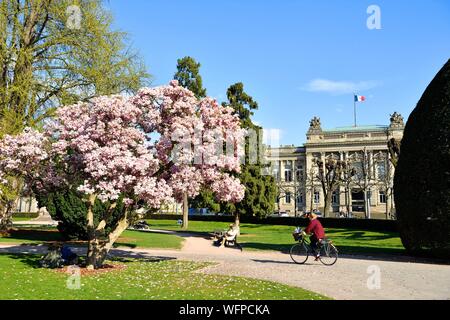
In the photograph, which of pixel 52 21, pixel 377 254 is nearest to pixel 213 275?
pixel 377 254

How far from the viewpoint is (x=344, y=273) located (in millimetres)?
13719

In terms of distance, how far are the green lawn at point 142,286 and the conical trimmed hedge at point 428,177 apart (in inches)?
309

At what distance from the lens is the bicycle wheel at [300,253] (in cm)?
1633

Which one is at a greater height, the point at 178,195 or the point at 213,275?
the point at 178,195

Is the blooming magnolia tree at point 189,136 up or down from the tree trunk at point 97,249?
up

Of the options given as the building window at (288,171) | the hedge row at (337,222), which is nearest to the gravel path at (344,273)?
the hedge row at (337,222)

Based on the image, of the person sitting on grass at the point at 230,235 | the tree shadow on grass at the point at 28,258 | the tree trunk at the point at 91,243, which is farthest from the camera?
the person sitting on grass at the point at 230,235

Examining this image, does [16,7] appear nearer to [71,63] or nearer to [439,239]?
[71,63]

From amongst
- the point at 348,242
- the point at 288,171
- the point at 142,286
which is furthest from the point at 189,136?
the point at 288,171

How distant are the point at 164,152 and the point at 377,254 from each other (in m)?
11.8

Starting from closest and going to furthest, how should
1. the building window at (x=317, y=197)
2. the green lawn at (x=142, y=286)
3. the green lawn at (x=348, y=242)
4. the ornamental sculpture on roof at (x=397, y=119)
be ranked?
1. the green lawn at (x=142, y=286)
2. the green lawn at (x=348, y=242)
3. the ornamental sculpture on roof at (x=397, y=119)
4. the building window at (x=317, y=197)

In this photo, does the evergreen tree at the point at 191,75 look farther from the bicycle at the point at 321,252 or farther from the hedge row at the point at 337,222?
the bicycle at the point at 321,252

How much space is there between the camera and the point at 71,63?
23578mm
